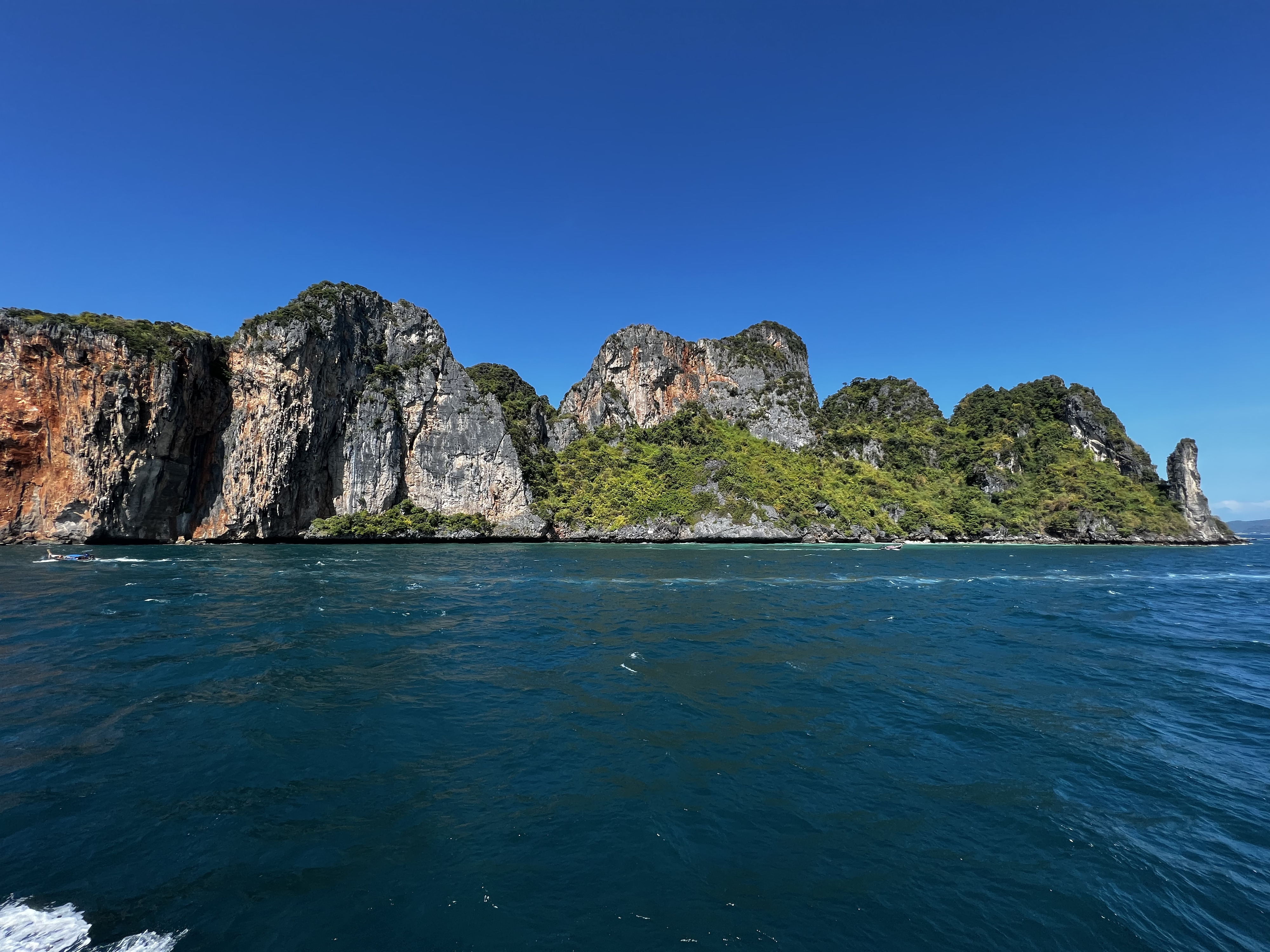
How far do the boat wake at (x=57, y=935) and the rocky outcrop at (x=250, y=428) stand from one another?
7599 cm

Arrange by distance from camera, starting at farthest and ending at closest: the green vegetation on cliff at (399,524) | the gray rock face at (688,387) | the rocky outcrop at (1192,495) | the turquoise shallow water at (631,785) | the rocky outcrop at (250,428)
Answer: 1. the gray rock face at (688,387)
2. the rocky outcrop at (1192,495)
3. the green vegetation on cliff at (399,524)
4. the rocky outcrop at (250,428)
5. the turquoise shallow water at (631,785)

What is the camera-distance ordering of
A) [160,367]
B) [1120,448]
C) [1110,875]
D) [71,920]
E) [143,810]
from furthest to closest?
[1120,448], [160,367], [143,810], [1110,875], [71,920]

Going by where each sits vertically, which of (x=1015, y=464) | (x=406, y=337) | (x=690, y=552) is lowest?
(x=690, y=552)

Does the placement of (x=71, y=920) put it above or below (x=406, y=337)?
below

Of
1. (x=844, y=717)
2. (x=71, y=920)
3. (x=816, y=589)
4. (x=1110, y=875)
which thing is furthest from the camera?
(x=816, y=589)

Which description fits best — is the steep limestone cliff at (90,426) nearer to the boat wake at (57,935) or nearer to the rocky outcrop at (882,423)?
the boat wake at (57,935)

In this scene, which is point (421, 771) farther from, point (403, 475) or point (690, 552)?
point (403, 475)

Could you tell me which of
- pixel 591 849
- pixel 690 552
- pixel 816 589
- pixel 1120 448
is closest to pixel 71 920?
pixel 591 849

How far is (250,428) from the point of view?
71.4 meters

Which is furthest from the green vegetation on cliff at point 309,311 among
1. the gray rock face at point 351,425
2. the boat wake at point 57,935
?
the boat wake at point 57,935

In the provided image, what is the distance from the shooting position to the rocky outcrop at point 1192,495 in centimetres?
9650

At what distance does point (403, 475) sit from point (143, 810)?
3295 inches

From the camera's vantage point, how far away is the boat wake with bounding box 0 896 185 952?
4.84 m

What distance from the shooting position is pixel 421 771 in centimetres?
871
